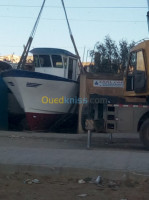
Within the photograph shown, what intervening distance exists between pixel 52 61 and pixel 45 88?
2543mm

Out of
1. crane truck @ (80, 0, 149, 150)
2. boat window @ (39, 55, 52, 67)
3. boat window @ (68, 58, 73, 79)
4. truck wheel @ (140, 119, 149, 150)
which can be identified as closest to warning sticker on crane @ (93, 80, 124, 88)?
boat window @ (68, 58, 73, 79)

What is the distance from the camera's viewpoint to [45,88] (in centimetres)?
1908

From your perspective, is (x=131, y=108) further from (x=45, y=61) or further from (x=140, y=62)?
(x=45, y=61)

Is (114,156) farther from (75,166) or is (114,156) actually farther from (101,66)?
(101,66)

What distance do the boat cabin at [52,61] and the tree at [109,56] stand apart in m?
4.47

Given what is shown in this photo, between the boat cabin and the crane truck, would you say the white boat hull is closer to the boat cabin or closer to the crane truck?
the boat cabin

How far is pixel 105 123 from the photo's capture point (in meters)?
12.7

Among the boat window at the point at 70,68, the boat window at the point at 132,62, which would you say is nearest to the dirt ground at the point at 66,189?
the boat window at the point at 132,62

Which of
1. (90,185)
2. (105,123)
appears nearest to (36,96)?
(105,123)

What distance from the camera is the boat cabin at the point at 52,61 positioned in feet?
68.5

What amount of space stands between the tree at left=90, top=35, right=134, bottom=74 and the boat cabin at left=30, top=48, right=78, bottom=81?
4465mm

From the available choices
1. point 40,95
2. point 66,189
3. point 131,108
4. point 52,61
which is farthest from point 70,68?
point 66,189

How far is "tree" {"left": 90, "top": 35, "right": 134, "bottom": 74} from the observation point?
25641 millimetres

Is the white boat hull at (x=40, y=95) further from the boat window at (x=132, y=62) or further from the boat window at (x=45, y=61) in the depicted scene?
the boat window at (x=132, y=62)
